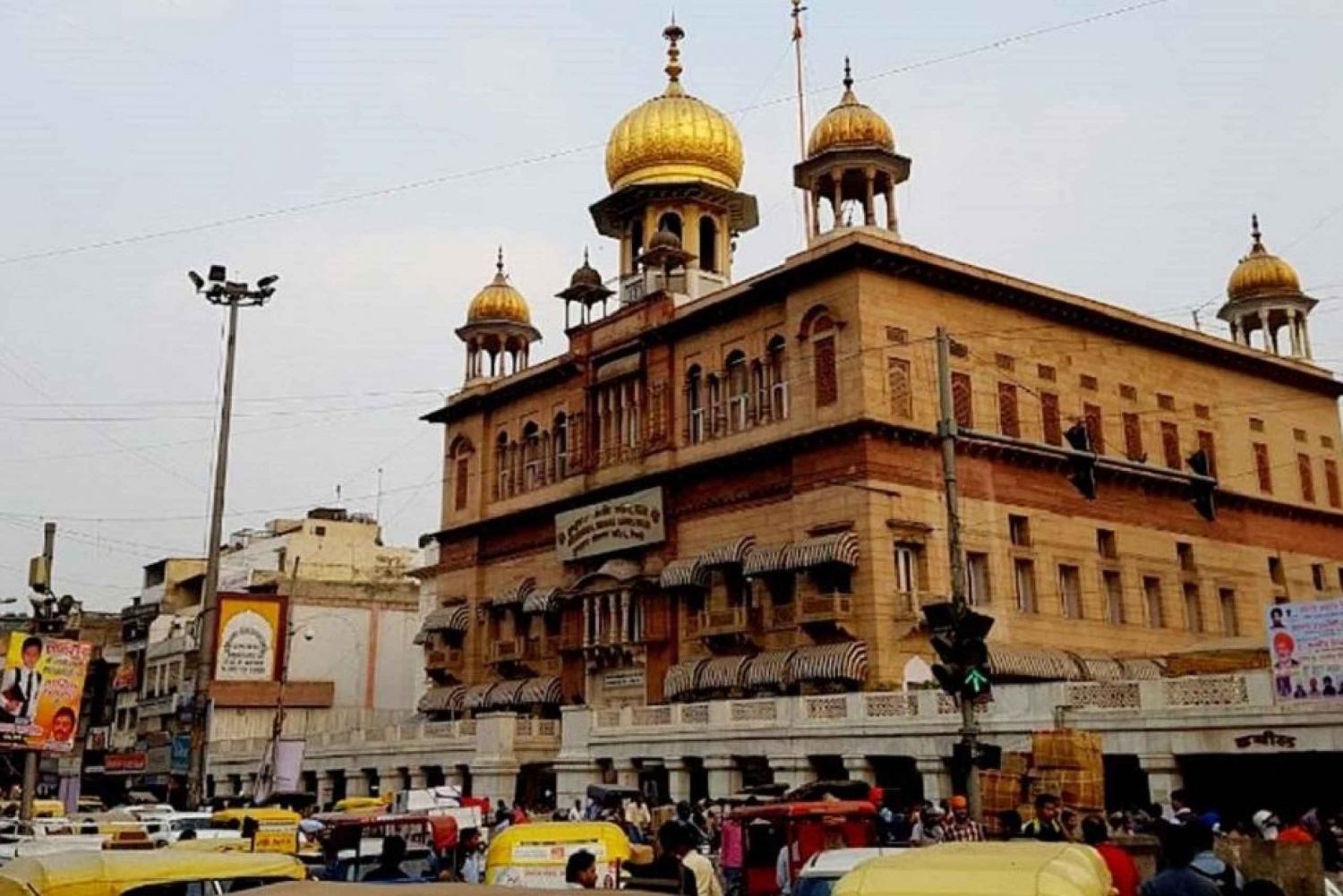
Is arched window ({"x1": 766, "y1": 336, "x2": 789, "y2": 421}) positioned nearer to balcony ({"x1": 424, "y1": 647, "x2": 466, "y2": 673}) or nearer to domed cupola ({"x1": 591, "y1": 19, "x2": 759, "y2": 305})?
domed cupola ({"x1": 591, "y1": 19, "x2": 759, "y2": 305})

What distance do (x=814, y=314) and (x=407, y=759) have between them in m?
19.7

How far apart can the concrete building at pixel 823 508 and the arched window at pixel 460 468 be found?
0.27 metres

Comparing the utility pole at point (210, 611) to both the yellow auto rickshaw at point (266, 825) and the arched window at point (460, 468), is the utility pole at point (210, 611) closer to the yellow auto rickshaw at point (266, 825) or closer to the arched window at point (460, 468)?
the yellow auto rickshaw at point (266, 825)

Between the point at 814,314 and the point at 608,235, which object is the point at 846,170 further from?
the point at 608,235

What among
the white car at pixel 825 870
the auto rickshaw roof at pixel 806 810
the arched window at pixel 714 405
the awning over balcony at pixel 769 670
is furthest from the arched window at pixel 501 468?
the white car at pixel 825 870

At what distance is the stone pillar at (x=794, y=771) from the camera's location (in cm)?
2955

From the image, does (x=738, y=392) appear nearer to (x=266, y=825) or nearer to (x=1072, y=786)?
(x=1072, y=786)

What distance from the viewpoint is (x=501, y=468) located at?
48406mm

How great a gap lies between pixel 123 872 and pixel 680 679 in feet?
91.0

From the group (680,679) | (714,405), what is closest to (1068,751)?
(680,679)

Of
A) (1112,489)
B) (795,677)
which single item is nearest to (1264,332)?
(1112,489)

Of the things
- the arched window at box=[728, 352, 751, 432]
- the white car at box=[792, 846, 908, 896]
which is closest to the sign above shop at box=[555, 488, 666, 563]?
the arched window at box=[728, 352, 751, 432]

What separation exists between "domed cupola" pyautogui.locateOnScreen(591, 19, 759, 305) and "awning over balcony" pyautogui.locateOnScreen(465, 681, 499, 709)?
14.2 m

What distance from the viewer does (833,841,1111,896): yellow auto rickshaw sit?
6391 mm
